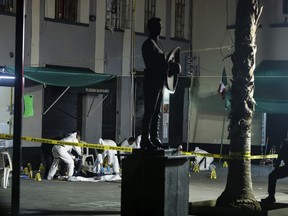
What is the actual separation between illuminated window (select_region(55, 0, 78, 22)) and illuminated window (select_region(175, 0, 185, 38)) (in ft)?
19.6

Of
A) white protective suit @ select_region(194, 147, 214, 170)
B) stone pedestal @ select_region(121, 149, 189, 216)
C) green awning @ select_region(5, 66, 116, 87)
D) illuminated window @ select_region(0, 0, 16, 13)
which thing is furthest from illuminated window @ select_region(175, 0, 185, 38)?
stone pedestal @ select_region(121, 149, 189, 216)

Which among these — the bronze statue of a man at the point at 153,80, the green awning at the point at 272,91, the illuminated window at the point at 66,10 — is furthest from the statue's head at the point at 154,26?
the green awning at the point at 272,91

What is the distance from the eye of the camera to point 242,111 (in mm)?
13594

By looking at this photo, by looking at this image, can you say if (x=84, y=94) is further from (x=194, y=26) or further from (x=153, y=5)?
(x=194, y=26)

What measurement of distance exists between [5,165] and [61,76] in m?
3.20

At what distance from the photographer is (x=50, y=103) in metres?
21.7

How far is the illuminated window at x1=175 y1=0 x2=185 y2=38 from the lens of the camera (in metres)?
27.3

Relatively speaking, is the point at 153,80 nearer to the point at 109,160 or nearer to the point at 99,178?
the point at 99,178

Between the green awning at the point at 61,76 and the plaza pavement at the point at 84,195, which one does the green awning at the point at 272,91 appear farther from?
the green awning at the point at 61,76

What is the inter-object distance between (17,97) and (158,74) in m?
2.59

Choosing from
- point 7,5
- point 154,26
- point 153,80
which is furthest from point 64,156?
point 154,26

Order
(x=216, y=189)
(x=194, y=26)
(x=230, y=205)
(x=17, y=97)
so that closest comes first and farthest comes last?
(x=17, y=97) < (x=230, y=205) < (x=216, y=189) < (x=194, y=26)

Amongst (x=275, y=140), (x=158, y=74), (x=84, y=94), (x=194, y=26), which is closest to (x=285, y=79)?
(x=275, y=140)

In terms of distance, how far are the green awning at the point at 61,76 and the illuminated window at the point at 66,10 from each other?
5.91ft
